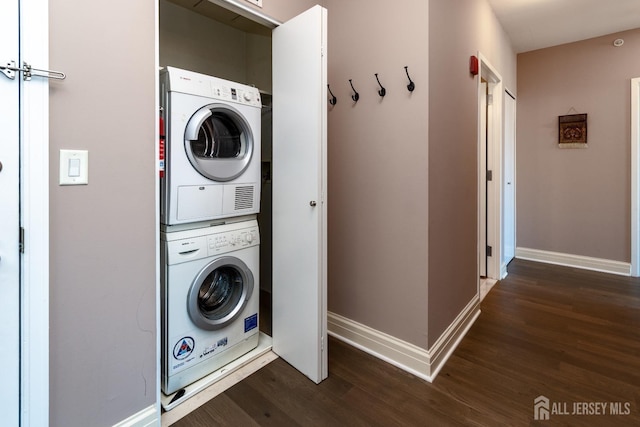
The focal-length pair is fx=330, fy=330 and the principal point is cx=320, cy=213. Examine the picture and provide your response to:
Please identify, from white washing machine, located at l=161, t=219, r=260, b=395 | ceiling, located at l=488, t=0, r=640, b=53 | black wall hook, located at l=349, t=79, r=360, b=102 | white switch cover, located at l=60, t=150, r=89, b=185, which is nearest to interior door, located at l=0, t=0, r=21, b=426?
white switch cover, located at l=60, t=150, r=89, b=185

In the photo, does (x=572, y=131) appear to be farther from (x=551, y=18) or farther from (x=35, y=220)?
(x=35, y=220)

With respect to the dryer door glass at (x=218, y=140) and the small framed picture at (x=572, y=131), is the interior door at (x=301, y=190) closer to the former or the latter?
the dryer door glass at (x=218, y=140)

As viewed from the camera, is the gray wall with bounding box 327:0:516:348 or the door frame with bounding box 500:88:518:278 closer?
the gray wall with bounding box 327:0:516:348

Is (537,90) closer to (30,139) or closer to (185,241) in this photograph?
(185,241)

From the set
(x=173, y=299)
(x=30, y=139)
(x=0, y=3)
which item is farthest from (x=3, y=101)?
(x=173, y=299)

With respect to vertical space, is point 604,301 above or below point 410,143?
below

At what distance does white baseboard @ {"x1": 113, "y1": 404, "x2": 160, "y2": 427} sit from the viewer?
1.41 m

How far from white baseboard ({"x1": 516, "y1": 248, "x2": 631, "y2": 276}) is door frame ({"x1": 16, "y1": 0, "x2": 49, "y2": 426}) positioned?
15.7 feet

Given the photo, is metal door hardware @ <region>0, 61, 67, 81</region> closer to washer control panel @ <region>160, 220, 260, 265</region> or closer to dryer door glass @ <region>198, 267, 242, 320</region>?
washer control panel @ <region>160, 220, 260, 265</region>

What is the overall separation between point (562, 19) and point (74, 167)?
13.6ft

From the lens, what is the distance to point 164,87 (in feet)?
5.41

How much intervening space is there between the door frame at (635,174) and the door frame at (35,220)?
4.83 m

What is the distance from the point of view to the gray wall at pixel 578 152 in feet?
11.7

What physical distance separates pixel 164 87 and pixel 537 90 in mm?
4252
